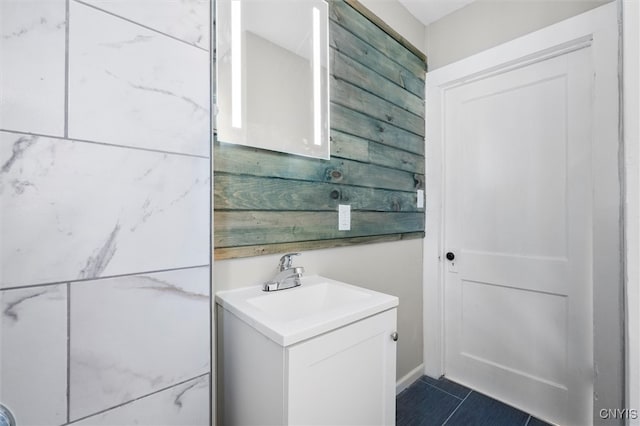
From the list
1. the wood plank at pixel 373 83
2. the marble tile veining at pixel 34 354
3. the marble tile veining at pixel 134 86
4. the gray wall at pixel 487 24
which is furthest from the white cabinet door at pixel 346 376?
the gray wall at pixel 487 24

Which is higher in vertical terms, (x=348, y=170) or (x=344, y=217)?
(x=348, y=170)

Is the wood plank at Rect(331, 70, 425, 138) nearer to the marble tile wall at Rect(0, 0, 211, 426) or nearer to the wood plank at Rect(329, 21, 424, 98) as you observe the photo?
the wood plank at Rect(329, 21, 424, 98)

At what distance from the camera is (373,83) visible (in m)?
1.79

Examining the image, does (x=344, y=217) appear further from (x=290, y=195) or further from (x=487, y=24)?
(x=487, y=24)

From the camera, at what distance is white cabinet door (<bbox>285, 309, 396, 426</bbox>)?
2.78 ft

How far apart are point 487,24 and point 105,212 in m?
2.36

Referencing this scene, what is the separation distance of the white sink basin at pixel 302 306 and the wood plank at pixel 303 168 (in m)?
0.50

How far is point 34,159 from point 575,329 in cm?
242

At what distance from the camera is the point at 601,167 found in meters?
1.48

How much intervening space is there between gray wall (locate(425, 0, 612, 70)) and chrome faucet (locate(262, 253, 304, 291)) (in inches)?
72.9

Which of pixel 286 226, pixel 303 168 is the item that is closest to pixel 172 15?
pixel 303 168

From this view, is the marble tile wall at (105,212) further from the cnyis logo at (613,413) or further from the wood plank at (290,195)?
the cnyis logo at (613,413)

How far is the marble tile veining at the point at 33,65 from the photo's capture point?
627 mm

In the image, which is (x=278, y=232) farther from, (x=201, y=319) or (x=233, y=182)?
(x=201, y=319)
